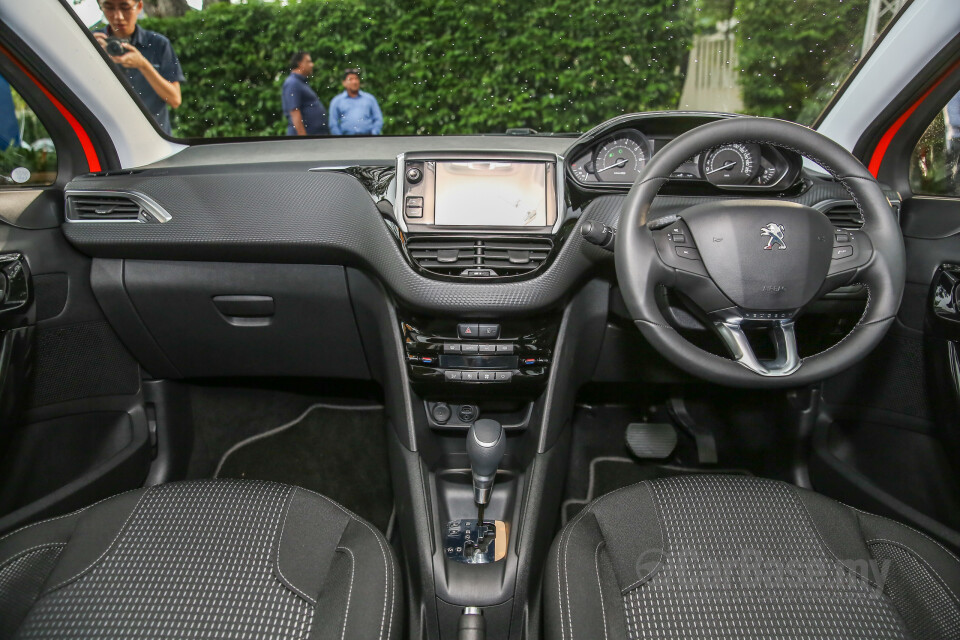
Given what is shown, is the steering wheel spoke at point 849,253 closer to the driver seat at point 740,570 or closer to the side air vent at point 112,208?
the driver seat at point 740,570

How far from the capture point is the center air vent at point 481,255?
1602mm

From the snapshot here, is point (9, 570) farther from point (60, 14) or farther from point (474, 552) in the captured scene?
point (60, 14)

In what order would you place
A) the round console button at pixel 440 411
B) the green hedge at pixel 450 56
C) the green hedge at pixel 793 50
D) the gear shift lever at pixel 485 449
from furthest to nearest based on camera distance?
the green hedge at pixel 450 56 → the green hedge at pixel 793 50 → the round console button at pixel 440 411 → the gear shift lever at pixel 485 449

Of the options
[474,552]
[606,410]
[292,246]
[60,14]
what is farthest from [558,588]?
[60,14]

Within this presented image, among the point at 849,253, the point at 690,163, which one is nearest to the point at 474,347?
the point at 690,163

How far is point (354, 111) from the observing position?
2525 mm

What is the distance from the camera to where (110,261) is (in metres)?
1.93

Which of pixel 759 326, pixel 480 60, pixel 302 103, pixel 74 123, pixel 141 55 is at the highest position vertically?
pixel 480 60

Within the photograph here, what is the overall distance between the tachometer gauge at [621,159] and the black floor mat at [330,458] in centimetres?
130

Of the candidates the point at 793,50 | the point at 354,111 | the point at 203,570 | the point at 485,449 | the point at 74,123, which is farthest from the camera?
the point at 793,50

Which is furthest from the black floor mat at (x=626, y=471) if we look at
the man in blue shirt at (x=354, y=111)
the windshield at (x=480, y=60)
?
the man in blue shirt at (x=354, y=111)

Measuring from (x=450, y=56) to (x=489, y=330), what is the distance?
5.69ft

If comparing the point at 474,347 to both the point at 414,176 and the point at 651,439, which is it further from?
the point at 651,439

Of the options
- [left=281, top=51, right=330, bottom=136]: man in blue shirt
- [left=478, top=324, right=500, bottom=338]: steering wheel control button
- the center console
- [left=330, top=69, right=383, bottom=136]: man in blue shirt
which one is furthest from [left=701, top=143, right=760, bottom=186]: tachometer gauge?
[left=281, top=51, right=330, bottom=136]: man in blue shirt
